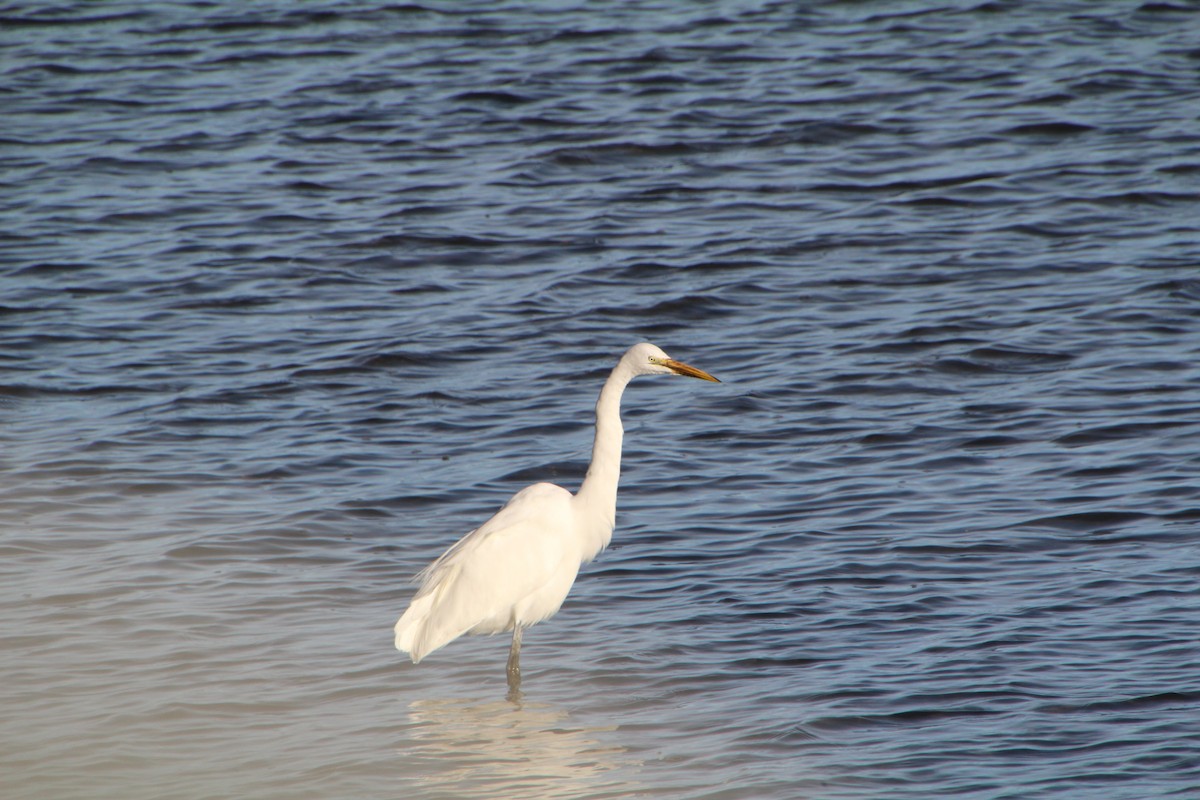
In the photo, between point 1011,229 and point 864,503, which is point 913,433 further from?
point 1011,229

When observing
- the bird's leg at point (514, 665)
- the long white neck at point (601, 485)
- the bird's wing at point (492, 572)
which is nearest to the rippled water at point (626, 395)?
the bird's leg at point (514, 665)

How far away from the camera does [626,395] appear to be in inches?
419

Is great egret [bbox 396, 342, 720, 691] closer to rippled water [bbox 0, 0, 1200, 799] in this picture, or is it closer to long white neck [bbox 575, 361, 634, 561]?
long white neck [bbox 575, 361, 634, 561]

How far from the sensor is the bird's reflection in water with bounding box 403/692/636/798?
5754 mm

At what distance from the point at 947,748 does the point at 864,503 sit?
270 cm

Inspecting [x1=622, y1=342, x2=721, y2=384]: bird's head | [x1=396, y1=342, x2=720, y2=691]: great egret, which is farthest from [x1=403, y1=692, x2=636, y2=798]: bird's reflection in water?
[x1=622, y1=342, x2=721, y2=384]: bird's head

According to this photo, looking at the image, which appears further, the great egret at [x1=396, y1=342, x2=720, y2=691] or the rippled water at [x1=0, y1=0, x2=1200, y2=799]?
the great egret at [x1=396, y1=342, x2=720, y2=691]

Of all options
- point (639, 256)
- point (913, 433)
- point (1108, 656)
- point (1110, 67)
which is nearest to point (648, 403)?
point (913, 433)

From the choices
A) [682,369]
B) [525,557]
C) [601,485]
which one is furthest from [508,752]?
[682,369]

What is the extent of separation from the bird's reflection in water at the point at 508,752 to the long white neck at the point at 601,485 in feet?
2.81

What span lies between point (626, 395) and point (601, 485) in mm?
3493

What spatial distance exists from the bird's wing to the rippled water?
0.25 metres

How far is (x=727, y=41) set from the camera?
18.2 metres

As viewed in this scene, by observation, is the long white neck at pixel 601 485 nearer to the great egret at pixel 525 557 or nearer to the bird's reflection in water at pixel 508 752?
the great egret at pixel 525 557
